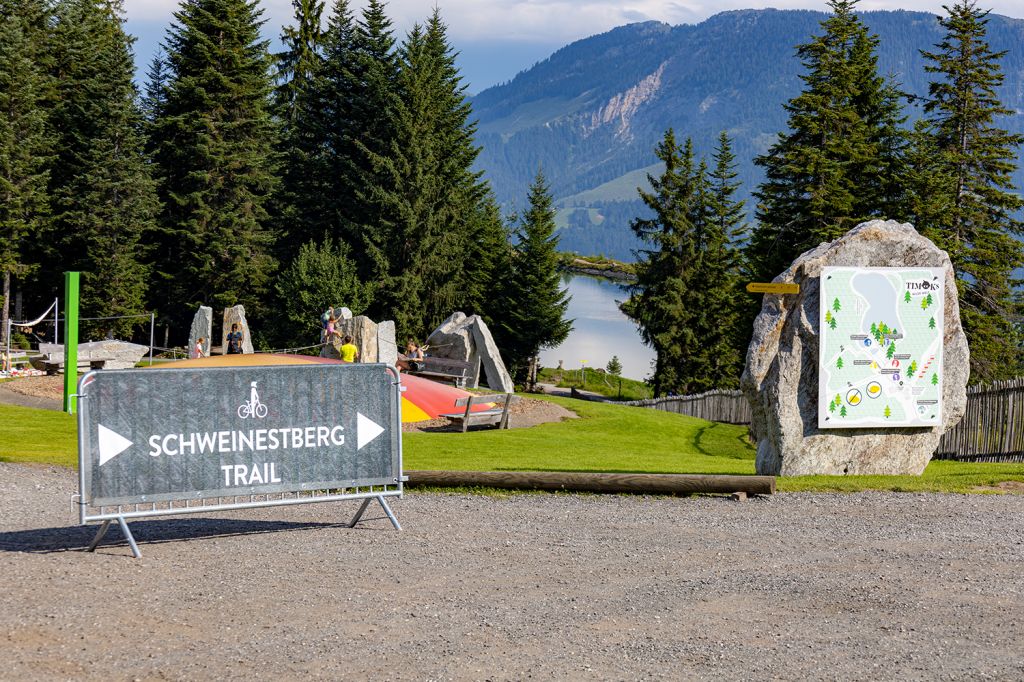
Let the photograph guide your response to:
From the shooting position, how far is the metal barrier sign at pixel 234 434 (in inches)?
397

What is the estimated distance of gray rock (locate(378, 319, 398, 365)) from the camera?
36.6 metres

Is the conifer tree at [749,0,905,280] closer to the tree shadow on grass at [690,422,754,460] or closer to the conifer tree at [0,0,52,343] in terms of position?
the tree shadow on grass at [690,422,754,460]

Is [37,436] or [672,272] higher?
[672,272]

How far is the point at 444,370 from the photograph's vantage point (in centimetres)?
3744

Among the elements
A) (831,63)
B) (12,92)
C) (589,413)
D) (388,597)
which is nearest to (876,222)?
(388,597)

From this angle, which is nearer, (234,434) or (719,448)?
(234,434)

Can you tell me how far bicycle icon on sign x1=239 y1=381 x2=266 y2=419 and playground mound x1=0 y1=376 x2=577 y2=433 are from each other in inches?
534

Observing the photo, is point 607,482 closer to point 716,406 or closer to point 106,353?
point 716,406

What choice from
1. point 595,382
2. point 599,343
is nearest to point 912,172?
point 595,382

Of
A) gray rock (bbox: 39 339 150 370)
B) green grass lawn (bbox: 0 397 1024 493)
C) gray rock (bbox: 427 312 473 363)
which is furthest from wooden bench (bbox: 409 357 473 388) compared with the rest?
gray rock (bbox: 39 339 150 370)

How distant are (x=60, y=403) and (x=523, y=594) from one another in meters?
20.5

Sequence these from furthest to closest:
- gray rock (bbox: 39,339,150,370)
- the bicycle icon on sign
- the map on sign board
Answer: gray rock (bbox: 39,339,150,370), the map on sign board, the bicycle icon on sign

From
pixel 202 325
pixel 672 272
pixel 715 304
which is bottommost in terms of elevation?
pixel 202 325

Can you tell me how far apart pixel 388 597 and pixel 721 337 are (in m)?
50.4
